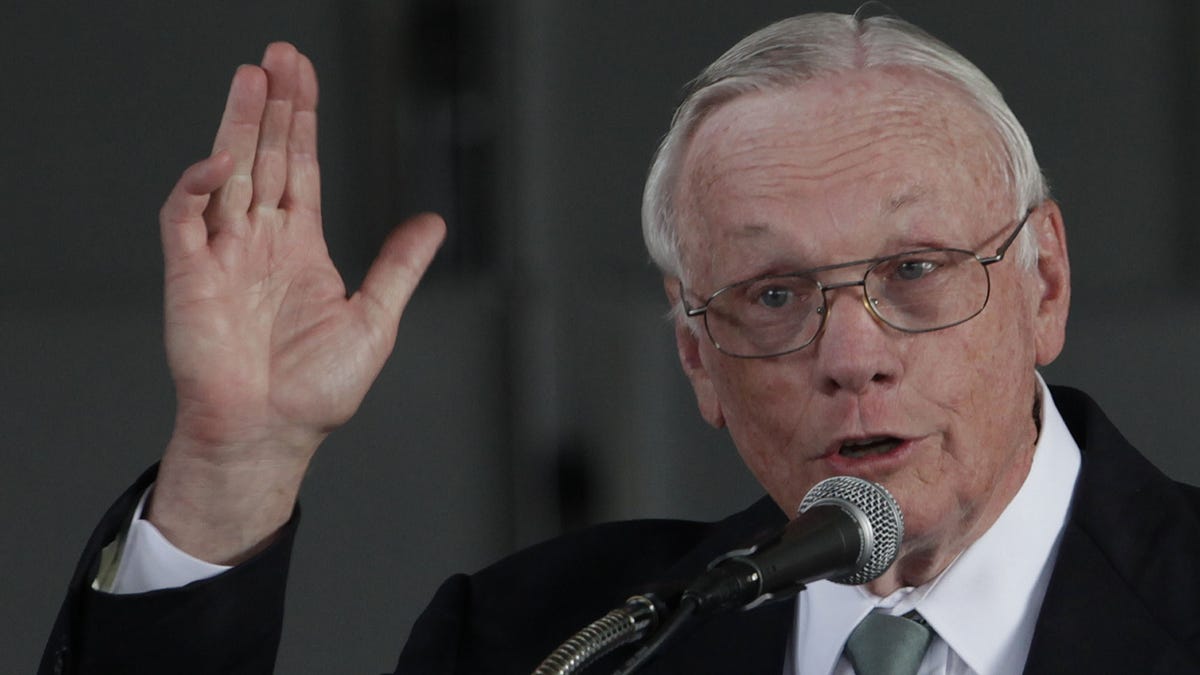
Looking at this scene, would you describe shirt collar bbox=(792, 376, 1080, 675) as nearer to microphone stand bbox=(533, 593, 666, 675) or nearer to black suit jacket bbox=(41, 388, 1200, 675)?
black suit jacket bbox=(41, 388, 1200, 675)

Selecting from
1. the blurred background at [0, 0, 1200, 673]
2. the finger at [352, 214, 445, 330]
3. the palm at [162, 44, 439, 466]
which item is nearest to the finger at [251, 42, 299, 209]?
the palm at [162, 44, 439, 466]

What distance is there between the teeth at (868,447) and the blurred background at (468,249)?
777mm

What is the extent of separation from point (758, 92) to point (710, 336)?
0.26 meters

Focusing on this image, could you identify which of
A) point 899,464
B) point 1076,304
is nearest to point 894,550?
point 899,464

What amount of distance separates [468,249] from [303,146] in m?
0.69

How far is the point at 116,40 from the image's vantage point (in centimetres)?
256

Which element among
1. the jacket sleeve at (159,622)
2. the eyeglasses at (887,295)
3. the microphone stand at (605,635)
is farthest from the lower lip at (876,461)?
the jacket sleeve at (159,622)

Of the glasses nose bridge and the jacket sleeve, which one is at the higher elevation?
the glasses nose bridge

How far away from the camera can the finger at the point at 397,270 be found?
177 cm

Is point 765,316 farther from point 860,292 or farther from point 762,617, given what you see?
point 762,617

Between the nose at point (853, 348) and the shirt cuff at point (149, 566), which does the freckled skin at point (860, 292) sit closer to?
the nose at point (853, 348)

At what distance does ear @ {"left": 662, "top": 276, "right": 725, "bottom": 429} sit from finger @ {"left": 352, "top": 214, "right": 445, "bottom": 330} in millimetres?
271

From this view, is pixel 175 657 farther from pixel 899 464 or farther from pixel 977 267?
pixel 977 267

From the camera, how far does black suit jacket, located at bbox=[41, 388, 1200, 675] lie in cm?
164
